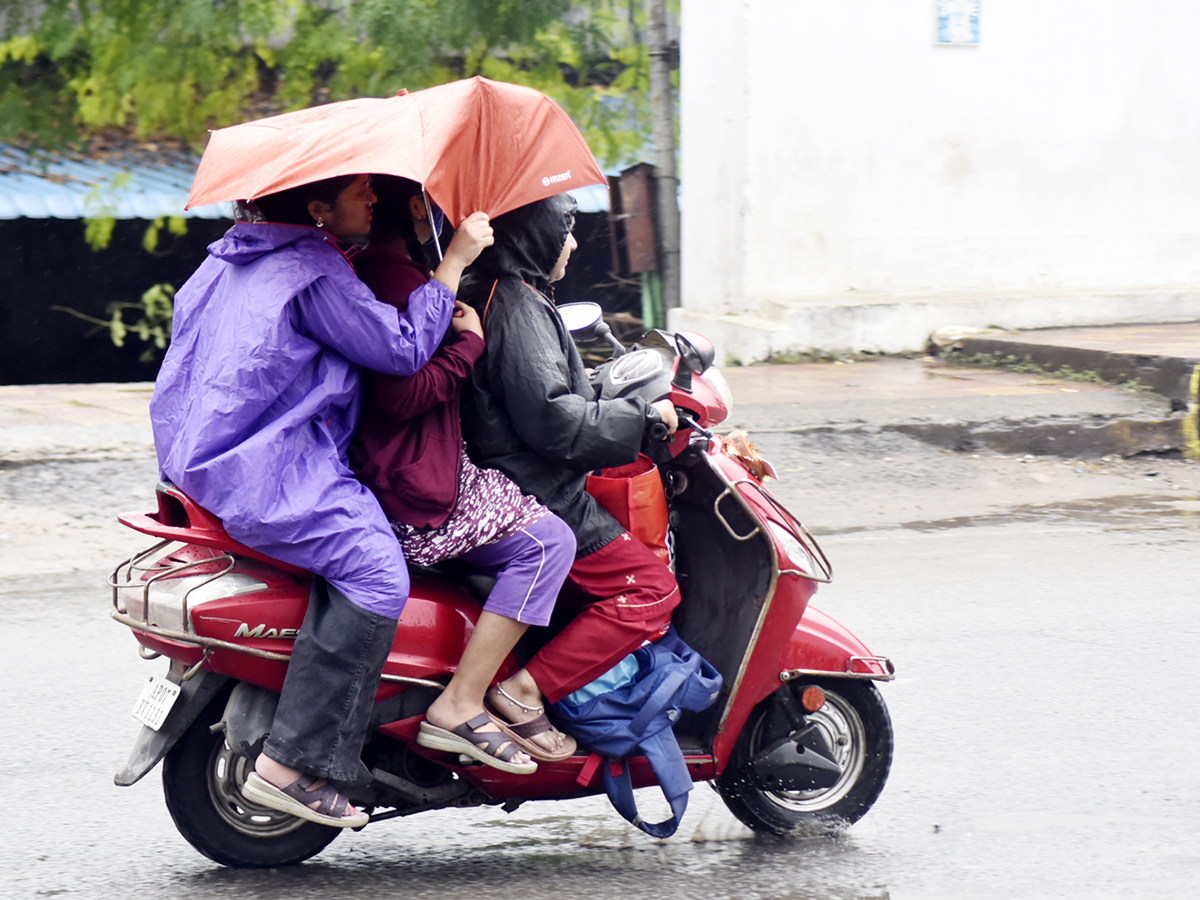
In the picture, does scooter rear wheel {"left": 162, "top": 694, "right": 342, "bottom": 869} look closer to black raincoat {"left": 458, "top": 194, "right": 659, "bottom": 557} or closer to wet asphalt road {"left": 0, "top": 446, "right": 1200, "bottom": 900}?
wet asphalt road {"left": 0, "top": 446, "right": 1200, "bottom": 900}

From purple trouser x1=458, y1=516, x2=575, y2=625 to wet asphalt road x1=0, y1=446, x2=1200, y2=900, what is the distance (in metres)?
0.66

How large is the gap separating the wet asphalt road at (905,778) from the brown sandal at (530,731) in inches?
12.3

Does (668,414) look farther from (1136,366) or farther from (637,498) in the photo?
(1136,366)

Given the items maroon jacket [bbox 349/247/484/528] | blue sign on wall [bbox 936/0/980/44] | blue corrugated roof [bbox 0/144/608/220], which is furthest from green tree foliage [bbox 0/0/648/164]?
maroon jacket [bbox 349/247/484/528]

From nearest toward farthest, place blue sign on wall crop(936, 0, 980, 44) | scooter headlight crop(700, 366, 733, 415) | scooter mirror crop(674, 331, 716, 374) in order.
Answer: scooter mirror crop(674, 331, 716, 374), scooter headlight crop(700, 366, 733, 415), blue sign on wall crop(936, 0, 980, 44)

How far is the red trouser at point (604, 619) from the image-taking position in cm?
306

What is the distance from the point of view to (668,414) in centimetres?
303

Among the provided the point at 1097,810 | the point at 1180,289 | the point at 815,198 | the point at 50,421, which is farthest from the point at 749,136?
the point at 1097,810

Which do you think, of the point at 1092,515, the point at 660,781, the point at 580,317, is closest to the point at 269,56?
the point at 1092,515

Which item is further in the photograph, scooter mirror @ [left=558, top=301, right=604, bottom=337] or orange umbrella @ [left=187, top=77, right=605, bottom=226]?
scooter mirror @ [left=558, top=301, right=604, bottom=337]

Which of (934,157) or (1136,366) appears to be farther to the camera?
(934,157)

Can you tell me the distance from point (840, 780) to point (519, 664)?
88cm

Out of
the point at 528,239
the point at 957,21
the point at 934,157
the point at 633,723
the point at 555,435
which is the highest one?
the point at 957,21

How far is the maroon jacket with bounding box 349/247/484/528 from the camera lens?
9.37ft
